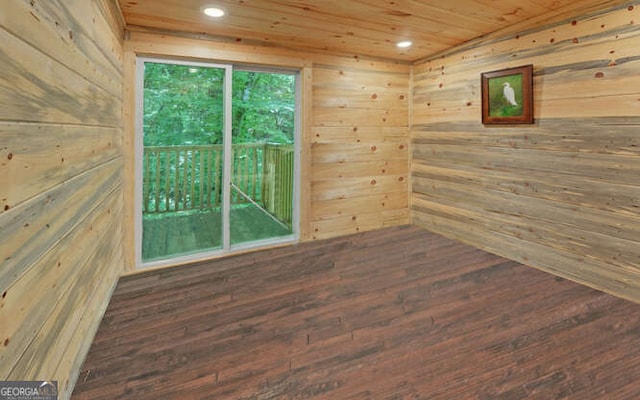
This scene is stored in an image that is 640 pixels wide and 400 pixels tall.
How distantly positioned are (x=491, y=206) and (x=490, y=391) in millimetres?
2248

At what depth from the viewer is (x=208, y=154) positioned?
3.18 meters

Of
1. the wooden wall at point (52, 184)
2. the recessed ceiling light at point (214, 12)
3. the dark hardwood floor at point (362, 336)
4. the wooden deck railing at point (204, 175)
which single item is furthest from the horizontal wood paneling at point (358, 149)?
the wooden wall at point (52, 184)

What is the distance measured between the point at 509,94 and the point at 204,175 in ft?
9.70

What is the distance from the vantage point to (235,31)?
3.02 m

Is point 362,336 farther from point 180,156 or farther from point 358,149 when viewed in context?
point 358,149

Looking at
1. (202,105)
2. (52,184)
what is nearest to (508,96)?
(202,105)

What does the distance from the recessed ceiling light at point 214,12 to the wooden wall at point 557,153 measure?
2481 mm

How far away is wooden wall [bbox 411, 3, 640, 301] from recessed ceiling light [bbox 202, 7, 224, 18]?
2.48 metres

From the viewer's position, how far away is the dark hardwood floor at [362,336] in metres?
1.59

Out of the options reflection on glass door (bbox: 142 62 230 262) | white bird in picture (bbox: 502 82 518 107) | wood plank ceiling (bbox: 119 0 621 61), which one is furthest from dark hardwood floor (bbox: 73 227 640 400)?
wood plank ceiling (bbox: 119 0 621 61)

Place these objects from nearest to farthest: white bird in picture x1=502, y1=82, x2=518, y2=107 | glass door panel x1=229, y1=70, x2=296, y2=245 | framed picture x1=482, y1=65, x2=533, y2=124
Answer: framed picture x1=482, y1=65, x2=533, y2=124 < white bird in picture x1=502, y1=82, x2=518, y2=107 < glass door panel x1=229, y1=70, x2=296, y2=245

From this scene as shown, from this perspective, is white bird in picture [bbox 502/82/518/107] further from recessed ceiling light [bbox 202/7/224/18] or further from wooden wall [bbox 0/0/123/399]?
wooden wall [bbox 0/0/123/399]

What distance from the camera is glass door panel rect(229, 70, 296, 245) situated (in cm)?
333

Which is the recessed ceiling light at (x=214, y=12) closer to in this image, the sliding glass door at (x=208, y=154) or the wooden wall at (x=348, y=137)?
the wooden wall at (x=348, y=137)
